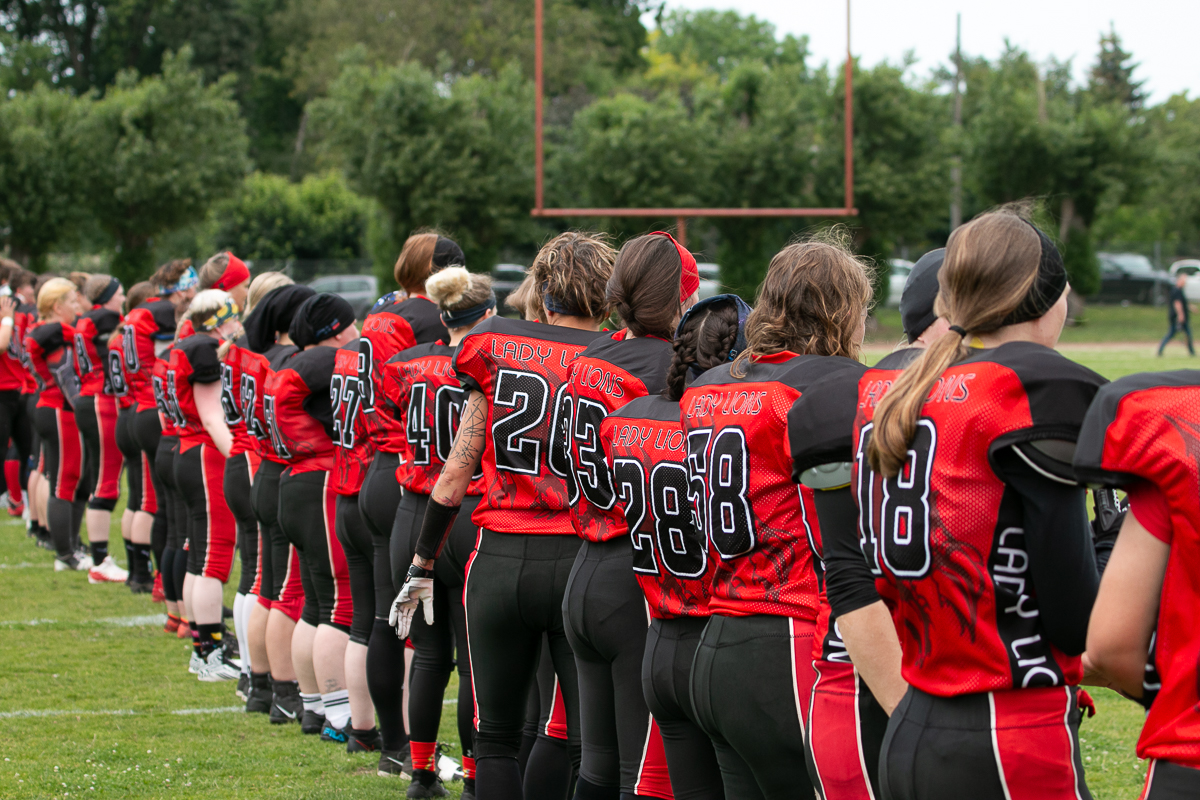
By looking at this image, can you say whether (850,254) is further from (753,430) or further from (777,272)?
(753,430)

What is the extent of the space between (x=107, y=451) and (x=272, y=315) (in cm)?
377

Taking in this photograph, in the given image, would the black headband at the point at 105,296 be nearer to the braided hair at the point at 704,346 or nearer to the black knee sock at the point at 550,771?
the black knee sock at the point at 550,771

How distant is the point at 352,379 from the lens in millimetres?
4969

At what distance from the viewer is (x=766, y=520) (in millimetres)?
2625

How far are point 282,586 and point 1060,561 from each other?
14.7ft

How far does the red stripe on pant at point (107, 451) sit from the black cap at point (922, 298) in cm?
729

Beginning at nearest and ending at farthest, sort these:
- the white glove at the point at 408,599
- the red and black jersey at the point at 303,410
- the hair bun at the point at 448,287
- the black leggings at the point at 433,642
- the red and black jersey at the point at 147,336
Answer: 1. the white glove at the point at 408,599
2. the black leggings at the point at 433,642
3. the hair bun at the point at 448,287
4. the red and black jersey at the point at 303,410
5. the red and black jersey at the point at 147,336

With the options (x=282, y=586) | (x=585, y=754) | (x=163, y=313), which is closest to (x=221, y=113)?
(x=163, y=313)

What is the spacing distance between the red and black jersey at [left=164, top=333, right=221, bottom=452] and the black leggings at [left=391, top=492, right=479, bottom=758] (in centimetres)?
218

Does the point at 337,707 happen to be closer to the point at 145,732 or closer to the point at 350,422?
the point at 145,732

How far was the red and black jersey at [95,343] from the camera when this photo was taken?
8484 millimetres

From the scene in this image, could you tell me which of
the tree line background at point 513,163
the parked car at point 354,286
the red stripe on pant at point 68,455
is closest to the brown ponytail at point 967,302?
the red stripe on pant at point 68,455

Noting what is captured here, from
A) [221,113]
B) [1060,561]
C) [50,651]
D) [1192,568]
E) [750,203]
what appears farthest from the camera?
[750,203]

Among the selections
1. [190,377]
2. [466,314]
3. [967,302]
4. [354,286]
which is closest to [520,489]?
[466,314]
